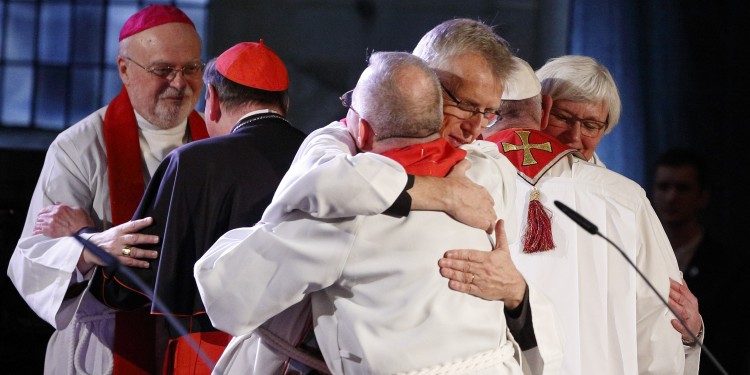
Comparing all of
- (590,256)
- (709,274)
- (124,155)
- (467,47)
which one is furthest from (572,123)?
(709,274)

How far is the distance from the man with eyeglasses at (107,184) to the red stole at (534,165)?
130 centimetres

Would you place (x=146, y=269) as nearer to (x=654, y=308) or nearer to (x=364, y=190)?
(x=364, y=190)

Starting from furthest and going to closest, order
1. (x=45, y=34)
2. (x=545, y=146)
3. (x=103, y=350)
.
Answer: (x=45, y=34)
(x=103, y=350)
(x=545, y=146)

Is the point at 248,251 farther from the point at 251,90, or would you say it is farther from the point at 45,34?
the point at 45,34

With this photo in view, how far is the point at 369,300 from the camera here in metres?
2.43

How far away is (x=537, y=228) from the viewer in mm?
3305

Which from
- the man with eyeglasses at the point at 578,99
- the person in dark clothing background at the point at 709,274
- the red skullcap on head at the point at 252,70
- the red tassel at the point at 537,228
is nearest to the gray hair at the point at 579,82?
the man with eyeglasses at the point at 578,99

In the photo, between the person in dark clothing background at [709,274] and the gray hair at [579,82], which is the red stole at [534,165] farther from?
the person in dark clothing background at [709,274]

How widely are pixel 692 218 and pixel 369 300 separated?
4.07 metres

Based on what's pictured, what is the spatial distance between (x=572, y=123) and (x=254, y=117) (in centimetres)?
111

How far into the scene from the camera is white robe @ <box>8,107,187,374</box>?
362 centimetres

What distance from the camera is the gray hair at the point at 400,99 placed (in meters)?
2.44

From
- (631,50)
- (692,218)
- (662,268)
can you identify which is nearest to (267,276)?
(662,268)

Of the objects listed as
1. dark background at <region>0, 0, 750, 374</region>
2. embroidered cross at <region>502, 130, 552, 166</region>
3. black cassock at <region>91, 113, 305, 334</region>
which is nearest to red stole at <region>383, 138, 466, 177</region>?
embroidered cross at <region>502, 130, 552, 166</region>
